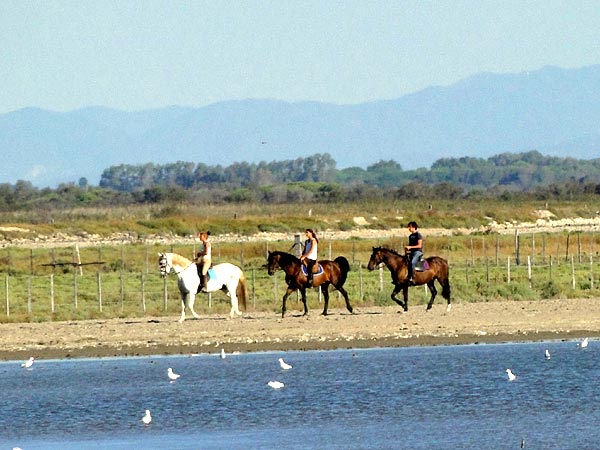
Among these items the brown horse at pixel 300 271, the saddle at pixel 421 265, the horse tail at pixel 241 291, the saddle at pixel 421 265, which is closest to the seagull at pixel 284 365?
the brown horse at pixel 300 271

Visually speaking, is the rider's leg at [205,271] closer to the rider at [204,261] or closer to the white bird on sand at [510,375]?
the rider at [204,261]

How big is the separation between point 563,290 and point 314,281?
812 cm

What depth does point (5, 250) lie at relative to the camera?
6175 cm

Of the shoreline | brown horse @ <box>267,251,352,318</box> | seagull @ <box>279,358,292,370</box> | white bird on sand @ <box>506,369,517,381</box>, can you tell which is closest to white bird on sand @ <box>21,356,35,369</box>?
the shoreline

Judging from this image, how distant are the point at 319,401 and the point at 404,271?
36.0ft

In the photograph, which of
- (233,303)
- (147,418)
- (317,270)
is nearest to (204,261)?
(233,303)

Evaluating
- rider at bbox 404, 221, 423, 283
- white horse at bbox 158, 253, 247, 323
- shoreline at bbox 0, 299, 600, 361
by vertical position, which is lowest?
shoreline at bbox 0, 299, 600, 361

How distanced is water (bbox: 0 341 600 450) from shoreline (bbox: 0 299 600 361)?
0.95 meters

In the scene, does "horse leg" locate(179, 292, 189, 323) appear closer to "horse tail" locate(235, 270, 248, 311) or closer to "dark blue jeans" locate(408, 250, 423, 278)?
"horse tail" locate(235, 270, 248, 311)

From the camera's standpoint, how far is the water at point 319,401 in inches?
806

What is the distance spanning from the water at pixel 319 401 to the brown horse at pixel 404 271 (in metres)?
4.13

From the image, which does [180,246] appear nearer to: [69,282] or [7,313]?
[69,282]

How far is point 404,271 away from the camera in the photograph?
34.6 meters

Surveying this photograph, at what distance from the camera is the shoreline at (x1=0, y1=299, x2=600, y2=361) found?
31.2 meters
